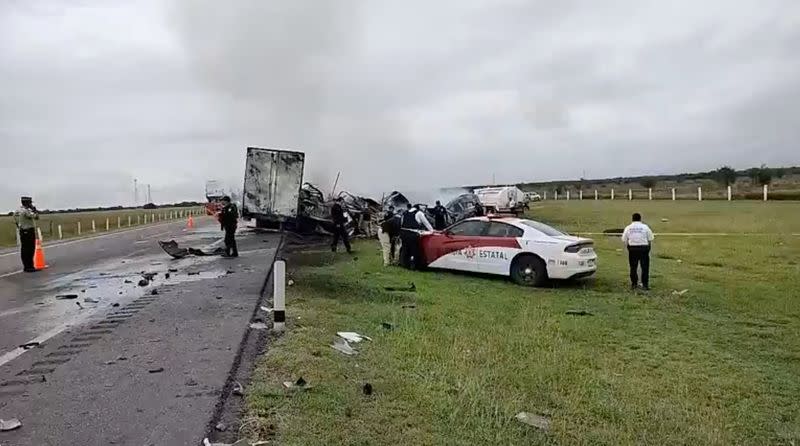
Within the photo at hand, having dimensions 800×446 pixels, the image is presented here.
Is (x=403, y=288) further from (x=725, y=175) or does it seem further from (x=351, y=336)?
(x=725, y=175)

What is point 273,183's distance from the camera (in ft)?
84.1

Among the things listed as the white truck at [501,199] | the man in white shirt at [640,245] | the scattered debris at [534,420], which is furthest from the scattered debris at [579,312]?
the white truck at [501,199]

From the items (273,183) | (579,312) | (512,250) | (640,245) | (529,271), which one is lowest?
(579,312)

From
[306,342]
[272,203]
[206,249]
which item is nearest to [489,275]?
[306,342]

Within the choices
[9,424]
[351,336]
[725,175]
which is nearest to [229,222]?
[351,336]

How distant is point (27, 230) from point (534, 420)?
14.5 m

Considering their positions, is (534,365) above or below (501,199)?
below

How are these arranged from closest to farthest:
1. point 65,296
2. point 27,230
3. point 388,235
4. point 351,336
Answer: point 351,336 → point 65,296 → point 27,230 → point 388,235

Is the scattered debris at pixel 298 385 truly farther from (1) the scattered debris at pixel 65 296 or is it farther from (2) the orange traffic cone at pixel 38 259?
(2) the orange traffic cone at pixel 38 259

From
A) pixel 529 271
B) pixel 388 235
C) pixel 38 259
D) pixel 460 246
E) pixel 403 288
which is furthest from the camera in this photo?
pixel 38 259

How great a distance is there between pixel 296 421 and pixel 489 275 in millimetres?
10387

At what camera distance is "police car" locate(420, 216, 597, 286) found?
13531 millimetres

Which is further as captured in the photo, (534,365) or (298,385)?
(534,365)

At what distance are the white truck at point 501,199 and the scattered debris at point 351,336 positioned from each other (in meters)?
31.0
